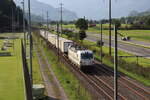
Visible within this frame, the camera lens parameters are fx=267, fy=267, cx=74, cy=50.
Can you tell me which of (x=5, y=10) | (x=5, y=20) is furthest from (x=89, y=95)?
(x=5, y=10)

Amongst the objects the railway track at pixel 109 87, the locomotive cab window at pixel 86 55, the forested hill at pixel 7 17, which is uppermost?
the forested hill at pixel 7 17

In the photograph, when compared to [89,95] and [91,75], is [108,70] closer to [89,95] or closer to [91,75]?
[91,75]

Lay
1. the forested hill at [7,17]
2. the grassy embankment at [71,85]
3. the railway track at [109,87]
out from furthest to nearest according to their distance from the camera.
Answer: the forested hill at [7,17], the grassy embankment at [71,85], the railway track at [109,87]

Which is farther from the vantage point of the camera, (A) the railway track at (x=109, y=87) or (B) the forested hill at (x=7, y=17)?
(B) the forested hill at (x=7, y=17)

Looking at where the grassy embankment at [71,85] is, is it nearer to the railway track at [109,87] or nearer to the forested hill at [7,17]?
the railway track at [109,87]

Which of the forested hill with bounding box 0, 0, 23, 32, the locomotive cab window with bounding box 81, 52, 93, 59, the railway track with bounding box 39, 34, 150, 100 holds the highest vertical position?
the forested hill with bounding box 0, 0, 23, 32

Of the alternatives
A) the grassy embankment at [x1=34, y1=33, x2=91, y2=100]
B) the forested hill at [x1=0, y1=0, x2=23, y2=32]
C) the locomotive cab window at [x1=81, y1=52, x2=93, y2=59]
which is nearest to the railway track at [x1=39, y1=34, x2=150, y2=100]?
the grassy embankment at [x1=34, y1=33, x2=91, y2=100]

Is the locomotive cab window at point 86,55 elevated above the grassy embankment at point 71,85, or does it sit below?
above

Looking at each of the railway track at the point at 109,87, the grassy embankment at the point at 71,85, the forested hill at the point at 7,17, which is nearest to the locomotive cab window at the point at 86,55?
the railway track at the point at 109,87

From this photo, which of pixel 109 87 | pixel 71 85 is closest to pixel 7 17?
pixel 71 85

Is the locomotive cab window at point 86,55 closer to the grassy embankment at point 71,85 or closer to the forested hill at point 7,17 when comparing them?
the grassy embankment at point 71,85

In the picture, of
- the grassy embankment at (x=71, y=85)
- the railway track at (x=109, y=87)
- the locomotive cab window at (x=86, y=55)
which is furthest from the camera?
the locomotive cab window at (x=86, y=55)

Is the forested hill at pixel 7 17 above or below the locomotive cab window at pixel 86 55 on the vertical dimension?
above

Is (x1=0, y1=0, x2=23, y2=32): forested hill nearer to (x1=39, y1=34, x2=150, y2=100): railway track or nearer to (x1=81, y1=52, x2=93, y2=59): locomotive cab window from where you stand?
(x1=81, y1=52, x2=93, y2=59): locomotive cab window
